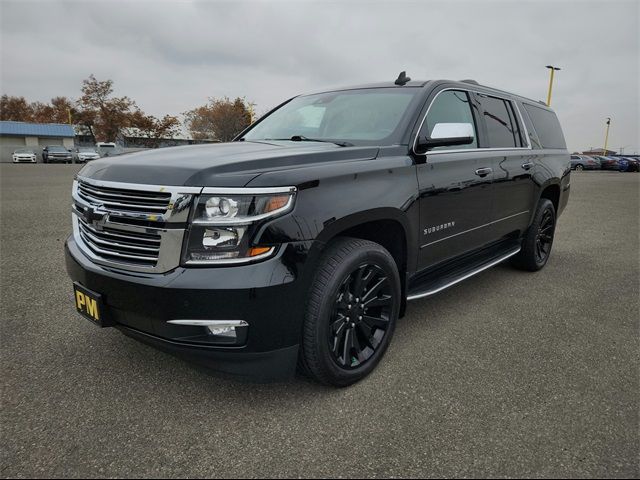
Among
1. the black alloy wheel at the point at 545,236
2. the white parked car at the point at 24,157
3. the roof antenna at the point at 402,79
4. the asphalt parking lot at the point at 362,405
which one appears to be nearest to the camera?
A: the asphalt parking lot at the point at 362,405

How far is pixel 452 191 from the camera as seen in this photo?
326cm

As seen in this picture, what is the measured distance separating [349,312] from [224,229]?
90cm

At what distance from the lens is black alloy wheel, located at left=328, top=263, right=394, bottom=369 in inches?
98.7

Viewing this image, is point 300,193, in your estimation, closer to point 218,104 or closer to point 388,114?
point 388,114

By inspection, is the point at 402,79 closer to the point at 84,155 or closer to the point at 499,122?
the point at 499,122

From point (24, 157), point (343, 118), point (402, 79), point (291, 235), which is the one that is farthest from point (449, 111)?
point (24, 157)

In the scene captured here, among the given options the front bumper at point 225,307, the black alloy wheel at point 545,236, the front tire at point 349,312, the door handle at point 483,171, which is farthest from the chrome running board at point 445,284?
the black alloy wheel at point 545,236

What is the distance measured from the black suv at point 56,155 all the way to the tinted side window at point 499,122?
41292 mm

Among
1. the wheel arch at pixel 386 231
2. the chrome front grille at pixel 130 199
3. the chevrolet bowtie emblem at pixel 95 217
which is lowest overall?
the wheel arch at pixel 386 231

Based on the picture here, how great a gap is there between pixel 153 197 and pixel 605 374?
2.84 m

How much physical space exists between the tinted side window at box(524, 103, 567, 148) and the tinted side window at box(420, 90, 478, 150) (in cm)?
151

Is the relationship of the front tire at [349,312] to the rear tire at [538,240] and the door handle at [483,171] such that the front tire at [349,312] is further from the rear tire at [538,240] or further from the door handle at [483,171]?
the rear tire at [538,240]

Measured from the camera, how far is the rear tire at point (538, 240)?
483 centimetres

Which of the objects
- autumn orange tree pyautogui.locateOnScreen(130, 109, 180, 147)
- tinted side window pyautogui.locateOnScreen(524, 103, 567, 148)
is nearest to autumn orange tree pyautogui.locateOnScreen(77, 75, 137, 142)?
autumn orange tree pyautogui.locateOnScreen(130, 109, 180, 147)
